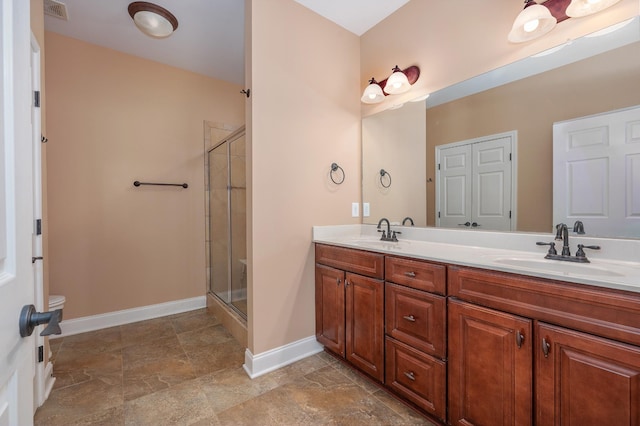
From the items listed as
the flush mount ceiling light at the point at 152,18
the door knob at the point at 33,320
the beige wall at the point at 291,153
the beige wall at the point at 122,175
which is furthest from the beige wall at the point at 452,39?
the door knob at the point at 33,320

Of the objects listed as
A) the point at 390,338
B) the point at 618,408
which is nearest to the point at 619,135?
the point at 618,408

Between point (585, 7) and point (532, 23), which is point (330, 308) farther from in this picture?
point (585, 7)

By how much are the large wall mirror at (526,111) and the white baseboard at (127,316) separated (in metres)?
2.37

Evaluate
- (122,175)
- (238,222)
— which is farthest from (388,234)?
(122,175)

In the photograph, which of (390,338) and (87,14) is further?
(87,14)

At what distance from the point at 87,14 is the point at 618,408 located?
3841 millimetres

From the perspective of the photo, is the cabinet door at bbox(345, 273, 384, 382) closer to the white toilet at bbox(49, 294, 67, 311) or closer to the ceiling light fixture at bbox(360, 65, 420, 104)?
the ceiling light fixture at bbox(360, 65, 420, 104)

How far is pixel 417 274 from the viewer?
1.45 meters

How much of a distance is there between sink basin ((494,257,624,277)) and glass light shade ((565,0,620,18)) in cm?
120

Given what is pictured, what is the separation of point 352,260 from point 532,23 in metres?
1.62

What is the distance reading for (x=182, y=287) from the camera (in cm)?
307

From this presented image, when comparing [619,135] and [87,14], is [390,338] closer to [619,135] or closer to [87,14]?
[619,135]

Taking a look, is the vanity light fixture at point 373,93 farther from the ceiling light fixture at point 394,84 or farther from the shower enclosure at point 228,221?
the shower enclosure at point 228,221

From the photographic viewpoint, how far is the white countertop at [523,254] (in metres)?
1.02
